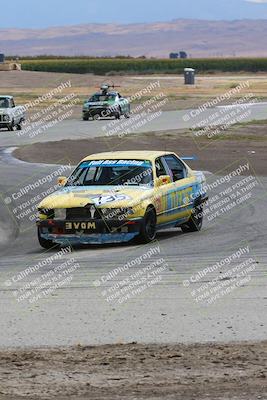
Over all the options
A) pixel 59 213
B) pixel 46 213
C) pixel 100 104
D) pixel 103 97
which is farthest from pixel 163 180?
pixel 103 97

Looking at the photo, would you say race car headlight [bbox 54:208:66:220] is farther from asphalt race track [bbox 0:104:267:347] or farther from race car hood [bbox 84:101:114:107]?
race car hood [bbox 84:101:114:107]

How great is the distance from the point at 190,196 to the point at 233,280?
5495mm

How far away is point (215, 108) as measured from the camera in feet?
172

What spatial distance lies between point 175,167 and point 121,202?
2.14m

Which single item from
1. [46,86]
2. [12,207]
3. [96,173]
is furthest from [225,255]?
[46,86]

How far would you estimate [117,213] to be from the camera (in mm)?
14258

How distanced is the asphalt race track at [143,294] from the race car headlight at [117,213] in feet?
1.49

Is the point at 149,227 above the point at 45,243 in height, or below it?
above

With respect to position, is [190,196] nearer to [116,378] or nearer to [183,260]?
[183,260]

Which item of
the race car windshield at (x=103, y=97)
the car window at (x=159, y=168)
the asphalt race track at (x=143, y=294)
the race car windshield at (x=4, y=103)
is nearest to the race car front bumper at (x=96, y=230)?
the asphalt race track at (x=143, y=294)

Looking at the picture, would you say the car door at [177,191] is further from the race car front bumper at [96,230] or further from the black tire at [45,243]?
the black tire at [45,243]

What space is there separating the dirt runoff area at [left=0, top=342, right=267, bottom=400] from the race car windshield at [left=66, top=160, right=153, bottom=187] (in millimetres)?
7380

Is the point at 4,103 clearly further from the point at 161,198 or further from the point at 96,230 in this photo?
the point at 96,230

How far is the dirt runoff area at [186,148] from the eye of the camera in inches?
1089
